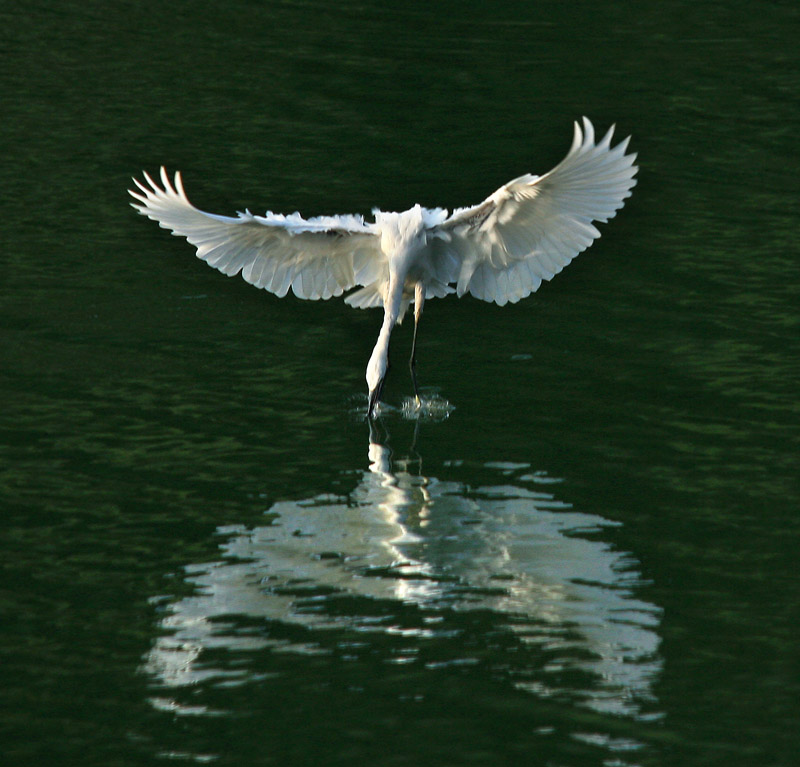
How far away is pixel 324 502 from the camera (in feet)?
29.1

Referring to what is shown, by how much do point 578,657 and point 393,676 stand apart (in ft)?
2.93

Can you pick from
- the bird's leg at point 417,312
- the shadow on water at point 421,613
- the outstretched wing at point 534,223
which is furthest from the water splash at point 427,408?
the shadow on water at point 421,613

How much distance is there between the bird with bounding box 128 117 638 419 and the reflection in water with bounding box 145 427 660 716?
1.29 metres

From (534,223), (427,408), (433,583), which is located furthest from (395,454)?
(433,583)

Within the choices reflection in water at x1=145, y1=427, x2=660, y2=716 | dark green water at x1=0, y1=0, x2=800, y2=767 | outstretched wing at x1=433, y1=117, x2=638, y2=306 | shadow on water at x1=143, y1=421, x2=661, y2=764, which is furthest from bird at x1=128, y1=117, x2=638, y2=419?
shadow on water at x1=143, y1=421, x2=661, y2=764

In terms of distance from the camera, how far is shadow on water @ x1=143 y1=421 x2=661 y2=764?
21.5 ft

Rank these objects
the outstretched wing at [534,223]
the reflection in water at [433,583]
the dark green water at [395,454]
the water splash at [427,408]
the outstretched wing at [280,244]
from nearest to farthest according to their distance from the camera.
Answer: the dark green water at [395,454], the reflection in water at [433,583], the outstretched wing at [534,223], the outstretched wing at [280,244], the water splash at [427,408]

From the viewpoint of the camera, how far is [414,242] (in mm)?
10117

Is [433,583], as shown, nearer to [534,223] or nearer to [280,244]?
[534,223]

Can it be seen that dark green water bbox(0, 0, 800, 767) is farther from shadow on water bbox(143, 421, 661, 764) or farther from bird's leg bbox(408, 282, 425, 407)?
bird's leg bbox(408, 282, 425, 407)

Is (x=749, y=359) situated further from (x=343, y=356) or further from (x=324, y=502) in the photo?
(x=324, y=502)

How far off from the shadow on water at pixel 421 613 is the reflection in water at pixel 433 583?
1cm

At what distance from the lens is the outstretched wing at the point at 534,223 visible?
9195mm

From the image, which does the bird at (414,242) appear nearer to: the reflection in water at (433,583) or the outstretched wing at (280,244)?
the outstretched wing at (280,244)
